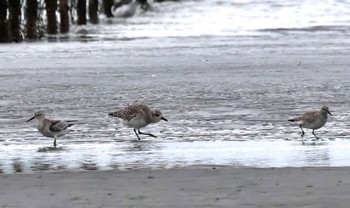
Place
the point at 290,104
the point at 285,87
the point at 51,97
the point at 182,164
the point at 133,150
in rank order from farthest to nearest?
the point at 285,87 → the point at 51,97 → the point at 290,104 → the point at 133,150 → the point at 182,164

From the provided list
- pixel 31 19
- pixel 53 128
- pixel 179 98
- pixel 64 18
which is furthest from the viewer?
pixel 64 18

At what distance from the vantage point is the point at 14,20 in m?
33.8

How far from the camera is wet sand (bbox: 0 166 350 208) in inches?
317

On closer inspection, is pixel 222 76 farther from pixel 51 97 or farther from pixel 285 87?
pixel 51 97

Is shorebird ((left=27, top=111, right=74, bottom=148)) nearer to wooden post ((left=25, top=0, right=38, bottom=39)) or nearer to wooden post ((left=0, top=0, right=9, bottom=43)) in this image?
wooden post ((left=0, top=0, right=9, bottom=43))

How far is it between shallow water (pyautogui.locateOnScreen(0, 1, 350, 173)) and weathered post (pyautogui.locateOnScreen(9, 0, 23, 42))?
147cm

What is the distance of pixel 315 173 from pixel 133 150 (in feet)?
9.05

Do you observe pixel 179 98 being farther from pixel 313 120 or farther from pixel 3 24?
pixel 3 24

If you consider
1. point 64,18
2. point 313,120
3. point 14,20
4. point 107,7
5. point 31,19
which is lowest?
point 107,7

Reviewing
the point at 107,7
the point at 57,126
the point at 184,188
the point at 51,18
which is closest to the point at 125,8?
the point at 107,7

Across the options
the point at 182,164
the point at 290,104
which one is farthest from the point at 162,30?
the point at 182,164

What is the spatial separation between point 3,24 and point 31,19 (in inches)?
126

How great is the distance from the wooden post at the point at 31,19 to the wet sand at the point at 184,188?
25.3 meters

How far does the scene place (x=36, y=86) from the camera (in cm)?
1945
